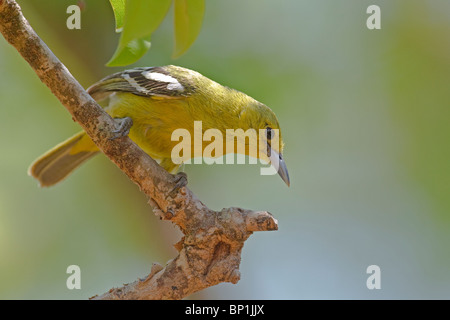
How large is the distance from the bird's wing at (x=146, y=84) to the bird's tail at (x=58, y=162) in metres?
0.62

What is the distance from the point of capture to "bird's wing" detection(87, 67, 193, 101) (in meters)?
4.32

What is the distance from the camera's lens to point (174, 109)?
4320 millimetres

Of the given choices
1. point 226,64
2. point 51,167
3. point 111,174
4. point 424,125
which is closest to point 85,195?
point 111,174

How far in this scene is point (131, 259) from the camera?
6.68m

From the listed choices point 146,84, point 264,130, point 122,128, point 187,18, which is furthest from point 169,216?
point 187,18

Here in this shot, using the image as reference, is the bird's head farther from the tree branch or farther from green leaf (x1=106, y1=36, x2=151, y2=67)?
green leaf (x1=106, y1=36, x2=151, y2=67)

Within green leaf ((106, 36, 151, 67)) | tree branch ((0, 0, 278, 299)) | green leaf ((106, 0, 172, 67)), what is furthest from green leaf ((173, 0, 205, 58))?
tree branch ((0, 0, 278, 299))

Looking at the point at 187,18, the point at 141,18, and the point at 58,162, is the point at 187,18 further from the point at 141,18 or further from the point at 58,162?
the point at 58,162

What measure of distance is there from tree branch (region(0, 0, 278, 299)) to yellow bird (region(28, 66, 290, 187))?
0.99 meters

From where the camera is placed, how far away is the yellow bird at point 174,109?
169 inches

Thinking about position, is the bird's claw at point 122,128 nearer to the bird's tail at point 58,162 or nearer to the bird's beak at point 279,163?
the bird's tail at point 58,162

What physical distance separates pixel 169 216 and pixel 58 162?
84.4 inches

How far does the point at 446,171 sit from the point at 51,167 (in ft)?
16.5
